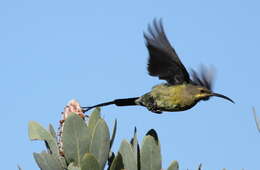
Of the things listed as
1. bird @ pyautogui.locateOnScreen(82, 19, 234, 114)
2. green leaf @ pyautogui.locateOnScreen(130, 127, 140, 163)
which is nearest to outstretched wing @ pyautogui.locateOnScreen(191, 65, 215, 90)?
bird @ pyautogui.locateOnScreen(82, 19, 234, 114)

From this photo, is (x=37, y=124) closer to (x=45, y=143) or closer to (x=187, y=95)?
(x=45, y=143)

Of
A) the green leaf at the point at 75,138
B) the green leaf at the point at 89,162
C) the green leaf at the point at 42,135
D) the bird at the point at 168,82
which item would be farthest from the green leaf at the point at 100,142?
the bird at the point at 168,82

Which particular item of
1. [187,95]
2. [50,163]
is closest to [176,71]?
[187,95]

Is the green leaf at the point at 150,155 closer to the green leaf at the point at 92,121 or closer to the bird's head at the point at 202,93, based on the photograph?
the green leaf at the point at 92,121

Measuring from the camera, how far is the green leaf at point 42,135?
279 cm

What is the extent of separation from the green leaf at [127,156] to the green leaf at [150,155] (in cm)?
7

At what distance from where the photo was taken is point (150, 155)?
2.68 metres

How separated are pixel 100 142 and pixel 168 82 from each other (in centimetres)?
243

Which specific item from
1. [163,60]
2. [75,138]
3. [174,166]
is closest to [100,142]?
[75,138]

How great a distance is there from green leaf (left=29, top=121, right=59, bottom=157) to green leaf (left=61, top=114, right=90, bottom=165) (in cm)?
12

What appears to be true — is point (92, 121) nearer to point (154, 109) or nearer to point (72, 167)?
point (72, 167)

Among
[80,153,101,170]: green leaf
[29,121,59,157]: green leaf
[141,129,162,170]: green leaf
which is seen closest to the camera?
[80,153,101,170]: green leaf

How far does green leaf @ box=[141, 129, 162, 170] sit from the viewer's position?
268cm

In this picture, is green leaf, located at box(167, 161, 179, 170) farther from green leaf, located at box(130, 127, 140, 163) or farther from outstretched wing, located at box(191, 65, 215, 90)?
outstretched wing, located at box(191, 65, 215, 90)
